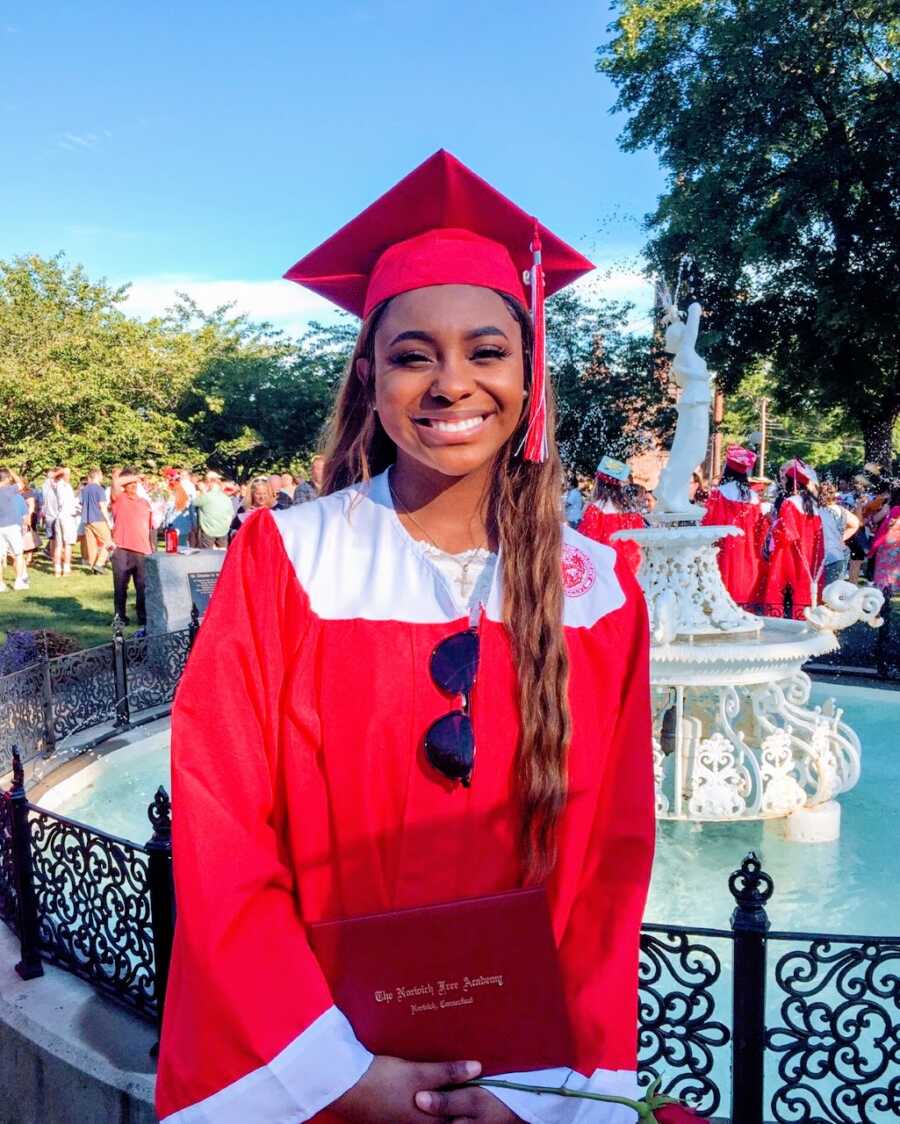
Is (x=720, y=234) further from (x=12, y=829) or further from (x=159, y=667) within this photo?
(x=12, y=829)

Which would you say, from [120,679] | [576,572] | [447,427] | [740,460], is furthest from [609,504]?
[447,427]

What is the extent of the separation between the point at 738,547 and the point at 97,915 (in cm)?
814

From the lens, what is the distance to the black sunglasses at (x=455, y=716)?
1498 millimetres

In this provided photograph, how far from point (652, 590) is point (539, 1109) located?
4.23 m

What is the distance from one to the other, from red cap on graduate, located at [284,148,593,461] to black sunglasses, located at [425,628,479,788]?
40 cm

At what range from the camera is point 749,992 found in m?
2.38

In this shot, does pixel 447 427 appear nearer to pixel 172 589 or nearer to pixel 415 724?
pixel 415 724

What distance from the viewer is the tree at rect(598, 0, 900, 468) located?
1864 cm

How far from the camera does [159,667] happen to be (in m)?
7.43

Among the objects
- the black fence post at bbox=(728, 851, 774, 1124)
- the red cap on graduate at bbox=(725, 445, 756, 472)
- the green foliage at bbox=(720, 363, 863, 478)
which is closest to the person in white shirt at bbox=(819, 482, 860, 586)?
the red cap on graduate at bbox=(725, 445, 756, 472)

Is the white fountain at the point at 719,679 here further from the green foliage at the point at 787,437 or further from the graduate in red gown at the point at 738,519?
the green foliage at the point at 787,437

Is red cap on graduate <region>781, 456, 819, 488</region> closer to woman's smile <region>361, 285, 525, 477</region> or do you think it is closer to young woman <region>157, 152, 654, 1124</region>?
young woman <region>157, 152, 654, 1124</region>

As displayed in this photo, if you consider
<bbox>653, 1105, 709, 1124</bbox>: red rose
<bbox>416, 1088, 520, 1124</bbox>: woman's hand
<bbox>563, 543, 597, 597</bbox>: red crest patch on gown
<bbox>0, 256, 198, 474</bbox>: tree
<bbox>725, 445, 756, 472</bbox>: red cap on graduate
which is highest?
<bbox>0, 256, 198, 474</bbox>: tree

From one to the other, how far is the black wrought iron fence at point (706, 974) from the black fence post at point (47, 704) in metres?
2.48
